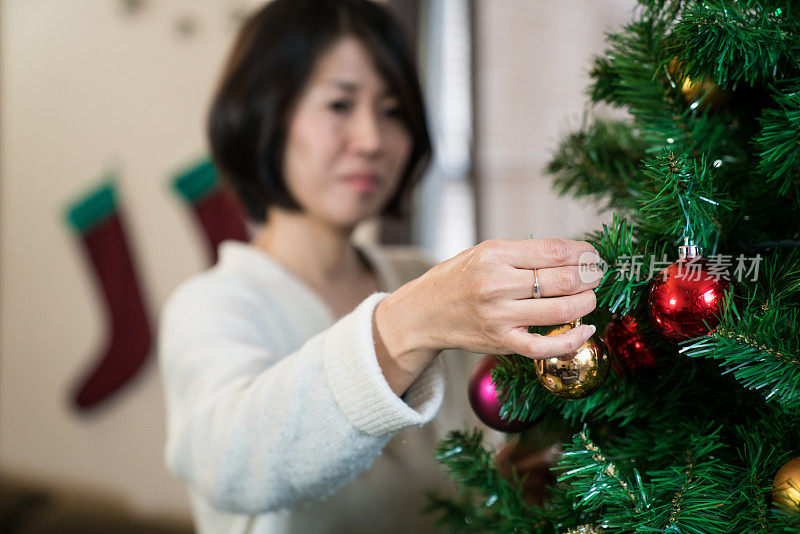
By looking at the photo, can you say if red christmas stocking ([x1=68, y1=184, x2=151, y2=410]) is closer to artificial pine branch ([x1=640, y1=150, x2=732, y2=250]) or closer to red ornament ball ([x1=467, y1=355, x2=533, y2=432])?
red ornament ball ([x1=467, y1=355, x2=533, y2=432])

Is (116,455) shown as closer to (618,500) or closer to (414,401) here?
(414,401)

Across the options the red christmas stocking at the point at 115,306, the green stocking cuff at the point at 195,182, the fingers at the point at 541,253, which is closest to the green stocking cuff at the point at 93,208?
the red christmas stocking at the point at 115,306

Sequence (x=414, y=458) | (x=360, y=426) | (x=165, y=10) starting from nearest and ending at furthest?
(x=360, y=426)
(x=414, y=458)
(x=165, y=10)

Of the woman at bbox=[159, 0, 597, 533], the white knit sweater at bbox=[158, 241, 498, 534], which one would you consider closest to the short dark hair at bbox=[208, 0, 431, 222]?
the woman at bbox=[159, 0, 597, 533]

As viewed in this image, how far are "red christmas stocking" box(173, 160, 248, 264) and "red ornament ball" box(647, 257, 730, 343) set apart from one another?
5.51 ft

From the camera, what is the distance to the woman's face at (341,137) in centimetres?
79

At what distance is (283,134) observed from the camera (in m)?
0.83

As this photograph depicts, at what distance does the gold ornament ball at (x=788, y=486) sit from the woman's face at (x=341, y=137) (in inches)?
23.6

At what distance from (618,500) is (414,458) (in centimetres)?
47

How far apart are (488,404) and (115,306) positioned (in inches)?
70.0

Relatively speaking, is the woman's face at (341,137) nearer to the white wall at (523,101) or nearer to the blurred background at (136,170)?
the blurred background at (136,170)

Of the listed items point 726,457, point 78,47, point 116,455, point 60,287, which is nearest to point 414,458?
point 726,457

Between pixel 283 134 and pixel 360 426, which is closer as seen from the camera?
pixel 360 426

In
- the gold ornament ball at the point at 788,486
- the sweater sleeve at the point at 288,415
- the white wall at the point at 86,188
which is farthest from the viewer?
the white wall at the point at 86,188
